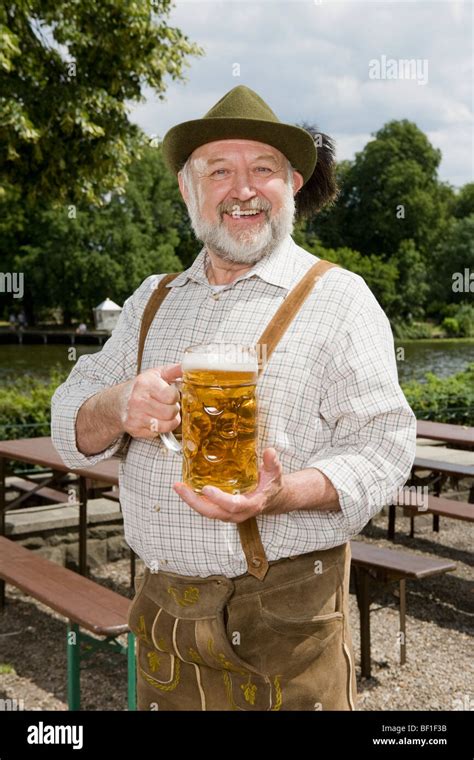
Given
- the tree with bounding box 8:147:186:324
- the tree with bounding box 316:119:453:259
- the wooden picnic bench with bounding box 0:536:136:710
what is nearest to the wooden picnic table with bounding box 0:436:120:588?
the wooden picnic bench with bounding box 0:536:136:710

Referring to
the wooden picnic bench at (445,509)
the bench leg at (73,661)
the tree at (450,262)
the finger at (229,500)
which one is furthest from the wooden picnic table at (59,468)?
the tree at (450,262)

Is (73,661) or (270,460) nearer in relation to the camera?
(270,460)

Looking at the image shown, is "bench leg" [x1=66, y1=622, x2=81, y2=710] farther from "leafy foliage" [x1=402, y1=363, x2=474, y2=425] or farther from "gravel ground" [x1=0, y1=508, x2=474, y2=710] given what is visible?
"leafy foliage" [x1=402, y1=363, x2=474, y2=425]

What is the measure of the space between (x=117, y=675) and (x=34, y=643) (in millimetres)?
622

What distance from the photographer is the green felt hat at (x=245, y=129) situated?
1.73m

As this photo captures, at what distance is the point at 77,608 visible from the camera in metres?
3.30

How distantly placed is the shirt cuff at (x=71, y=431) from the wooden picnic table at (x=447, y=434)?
4.42 metres

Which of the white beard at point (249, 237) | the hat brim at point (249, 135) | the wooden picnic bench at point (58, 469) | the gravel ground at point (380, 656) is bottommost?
the gravel ground at point (380, 656)

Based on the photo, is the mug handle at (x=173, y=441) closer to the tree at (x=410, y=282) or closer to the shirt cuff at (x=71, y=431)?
the shirt cuff at (x=71, y=431)

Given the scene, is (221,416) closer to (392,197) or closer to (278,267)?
(278,267)

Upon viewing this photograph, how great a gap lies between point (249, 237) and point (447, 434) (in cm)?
476

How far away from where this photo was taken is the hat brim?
173 centimetres

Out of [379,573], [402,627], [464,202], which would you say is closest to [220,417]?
[379,573]

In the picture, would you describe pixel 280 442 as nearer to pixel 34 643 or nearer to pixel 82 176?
pixel 34 643
